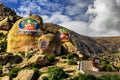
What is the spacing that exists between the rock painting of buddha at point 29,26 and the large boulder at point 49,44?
5871 mm

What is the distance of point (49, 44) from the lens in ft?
289

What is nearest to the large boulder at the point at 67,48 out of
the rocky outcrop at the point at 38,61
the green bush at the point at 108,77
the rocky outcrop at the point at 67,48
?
the rocky outcrop at the point at 67,48

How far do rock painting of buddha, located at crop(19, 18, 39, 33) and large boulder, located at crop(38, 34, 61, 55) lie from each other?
19.3 feet

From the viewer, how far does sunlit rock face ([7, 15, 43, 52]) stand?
307ft

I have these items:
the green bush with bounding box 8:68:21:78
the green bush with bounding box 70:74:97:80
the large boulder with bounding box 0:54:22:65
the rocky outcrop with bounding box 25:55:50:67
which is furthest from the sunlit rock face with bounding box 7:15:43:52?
the green bush with bounding box 70:74:97:80

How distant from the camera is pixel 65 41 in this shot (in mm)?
103500

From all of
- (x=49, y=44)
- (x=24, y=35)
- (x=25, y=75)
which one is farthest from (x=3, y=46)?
(x=25, y=75)

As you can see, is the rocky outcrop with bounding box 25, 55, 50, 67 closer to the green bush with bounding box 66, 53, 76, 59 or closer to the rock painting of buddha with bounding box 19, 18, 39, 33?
the green bush with bounding box 66, 53, 76, 59

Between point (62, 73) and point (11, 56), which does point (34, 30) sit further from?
point (62, 73)

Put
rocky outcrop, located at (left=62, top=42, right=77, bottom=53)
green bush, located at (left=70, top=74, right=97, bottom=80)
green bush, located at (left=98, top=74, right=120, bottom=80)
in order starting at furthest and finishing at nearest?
1. rocky outcrop, located at (left=62, top=42, right=77, bottom=53)
2. green bush, located at (left=98, top=74, right=120, bottom=80)
3. green bush, located at (left=70, top=74, right=97, bottom=80)

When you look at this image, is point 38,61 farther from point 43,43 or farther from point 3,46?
point 3,46

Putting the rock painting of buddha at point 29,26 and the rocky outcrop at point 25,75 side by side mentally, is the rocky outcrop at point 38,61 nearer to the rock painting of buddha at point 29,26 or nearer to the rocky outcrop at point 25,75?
the rocky outcrop at point 25,75

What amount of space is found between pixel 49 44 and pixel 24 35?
9.74 meters

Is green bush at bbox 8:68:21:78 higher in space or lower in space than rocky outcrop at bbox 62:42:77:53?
lower
